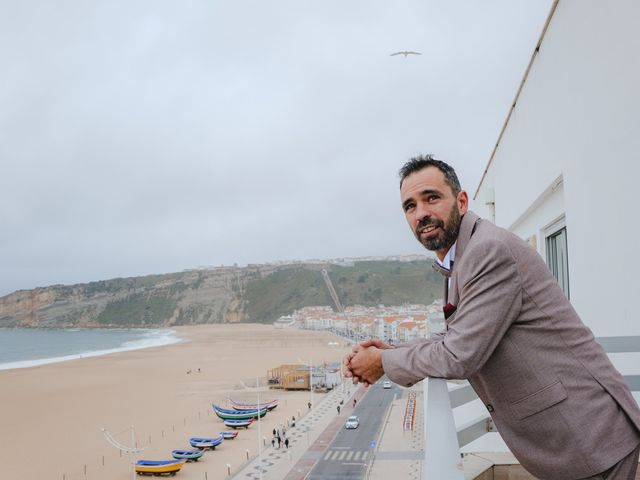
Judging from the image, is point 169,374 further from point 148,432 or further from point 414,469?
point 414,469

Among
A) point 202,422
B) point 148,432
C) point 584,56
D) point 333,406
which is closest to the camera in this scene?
point 584,56

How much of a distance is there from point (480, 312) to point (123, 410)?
68.8 ft

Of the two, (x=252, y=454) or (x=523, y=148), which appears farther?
(x=252, y=454)

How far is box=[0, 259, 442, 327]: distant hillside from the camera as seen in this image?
302ft

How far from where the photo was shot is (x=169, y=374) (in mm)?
28844

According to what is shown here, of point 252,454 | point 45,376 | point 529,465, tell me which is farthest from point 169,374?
point 529,465

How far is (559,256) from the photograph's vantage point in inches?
143

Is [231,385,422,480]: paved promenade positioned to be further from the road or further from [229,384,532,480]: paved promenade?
the road

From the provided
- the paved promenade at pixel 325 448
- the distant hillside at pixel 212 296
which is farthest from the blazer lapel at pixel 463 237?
the distant hillside at pixel 212 296

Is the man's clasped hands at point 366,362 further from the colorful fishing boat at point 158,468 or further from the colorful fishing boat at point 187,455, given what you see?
the colorful fishing boat at point 187,455

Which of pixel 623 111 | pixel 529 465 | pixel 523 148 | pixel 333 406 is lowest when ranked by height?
pixel 333 406

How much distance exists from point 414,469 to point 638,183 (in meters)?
10.6

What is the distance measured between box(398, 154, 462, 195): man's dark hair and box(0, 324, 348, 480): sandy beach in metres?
12.1

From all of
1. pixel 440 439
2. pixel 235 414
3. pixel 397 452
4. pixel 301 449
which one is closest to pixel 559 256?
pixel 440 439
